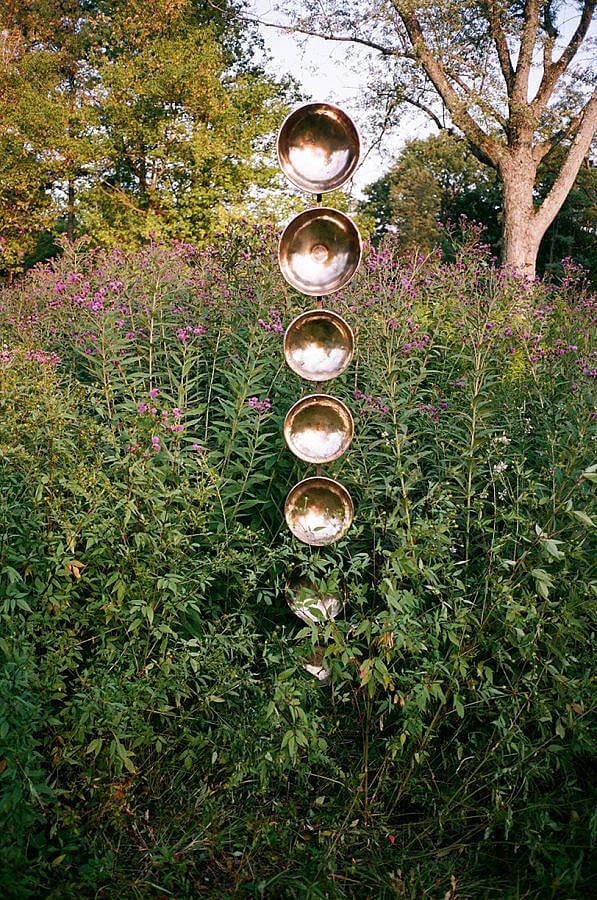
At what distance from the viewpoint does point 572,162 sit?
38.8 ft

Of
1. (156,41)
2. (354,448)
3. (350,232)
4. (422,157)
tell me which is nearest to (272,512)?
(354,448)

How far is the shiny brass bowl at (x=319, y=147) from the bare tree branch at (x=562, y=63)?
34.4 ft

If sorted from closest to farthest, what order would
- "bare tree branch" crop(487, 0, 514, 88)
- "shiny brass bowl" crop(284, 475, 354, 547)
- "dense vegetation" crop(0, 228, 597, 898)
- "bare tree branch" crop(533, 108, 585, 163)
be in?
1. "dense vegetation" crop(0, 228, 597, 898)
2. "shiny brass bowl" crop(284, 475, 354, 547)
3. "bare tree branch" crop(487, 0, 514, 88)
4. "bare tree branch" crop(533, 108, 585, 163)

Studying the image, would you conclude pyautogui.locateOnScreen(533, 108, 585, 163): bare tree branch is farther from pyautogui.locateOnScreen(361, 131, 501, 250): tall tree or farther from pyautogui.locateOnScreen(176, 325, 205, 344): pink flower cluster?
pyautogui.locateOnScreen(361, 131, 501, 250): tall tree

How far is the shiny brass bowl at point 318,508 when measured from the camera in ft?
9.62

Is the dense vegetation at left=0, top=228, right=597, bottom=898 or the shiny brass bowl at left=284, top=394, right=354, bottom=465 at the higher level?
the shiny brass bowl at left=284, top=394, right=354, bottom=465

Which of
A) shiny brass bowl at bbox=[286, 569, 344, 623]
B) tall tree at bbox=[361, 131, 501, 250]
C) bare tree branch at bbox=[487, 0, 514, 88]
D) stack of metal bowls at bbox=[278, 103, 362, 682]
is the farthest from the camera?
tall tree at bbox=[361, 131, 501, 250]

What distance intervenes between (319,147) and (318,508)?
154 cm

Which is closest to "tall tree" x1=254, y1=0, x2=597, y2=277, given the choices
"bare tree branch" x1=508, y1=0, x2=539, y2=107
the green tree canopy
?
"bare tree branch" x1=508, y1=0, x2=539, y2=107

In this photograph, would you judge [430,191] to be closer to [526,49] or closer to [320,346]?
[526,49]

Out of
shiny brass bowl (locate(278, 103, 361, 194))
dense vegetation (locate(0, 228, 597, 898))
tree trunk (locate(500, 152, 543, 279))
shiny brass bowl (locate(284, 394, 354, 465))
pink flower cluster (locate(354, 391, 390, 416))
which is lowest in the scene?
dense vegetation (locate(0, 228, 597, 898))

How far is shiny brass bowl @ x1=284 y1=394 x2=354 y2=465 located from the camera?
3.04 metres

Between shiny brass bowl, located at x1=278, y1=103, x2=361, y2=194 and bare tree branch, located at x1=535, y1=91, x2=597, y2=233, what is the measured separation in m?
9.60

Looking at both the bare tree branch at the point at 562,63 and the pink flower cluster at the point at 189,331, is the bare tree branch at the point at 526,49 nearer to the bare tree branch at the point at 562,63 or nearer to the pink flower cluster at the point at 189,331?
the bare tree branch at the point at 562,63
